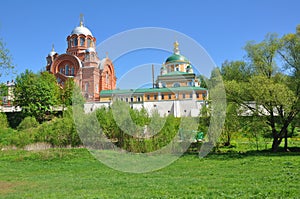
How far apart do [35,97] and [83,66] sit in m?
12.5

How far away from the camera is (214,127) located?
1723 cm

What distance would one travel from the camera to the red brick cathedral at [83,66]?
39.0m

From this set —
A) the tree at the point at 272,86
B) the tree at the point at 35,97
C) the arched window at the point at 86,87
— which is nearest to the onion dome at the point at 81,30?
the arched window at the point at 86,87

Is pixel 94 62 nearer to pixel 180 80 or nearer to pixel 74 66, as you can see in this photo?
pixel 74 66

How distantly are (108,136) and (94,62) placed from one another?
92.6ft

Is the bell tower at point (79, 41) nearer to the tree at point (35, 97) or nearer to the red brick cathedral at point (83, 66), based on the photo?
the red brick cathedral at point (83, 66)

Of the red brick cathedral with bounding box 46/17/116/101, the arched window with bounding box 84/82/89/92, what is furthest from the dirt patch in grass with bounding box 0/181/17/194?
the arched window with bounding box 84/82/89/92

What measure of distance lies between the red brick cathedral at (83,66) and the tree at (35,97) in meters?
4.16

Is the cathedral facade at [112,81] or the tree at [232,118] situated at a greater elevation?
the cathedral facade at [112,81]

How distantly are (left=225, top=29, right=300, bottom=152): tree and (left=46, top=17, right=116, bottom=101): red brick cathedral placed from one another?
22.9m

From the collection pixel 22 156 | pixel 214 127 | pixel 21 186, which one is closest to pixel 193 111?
pixel 214 127

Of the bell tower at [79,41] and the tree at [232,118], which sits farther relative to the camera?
the bell tower at [79,41]

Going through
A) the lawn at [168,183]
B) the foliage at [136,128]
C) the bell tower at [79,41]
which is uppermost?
the bell tower at [79,41]

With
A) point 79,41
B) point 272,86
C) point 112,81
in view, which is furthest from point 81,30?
point 272,86
